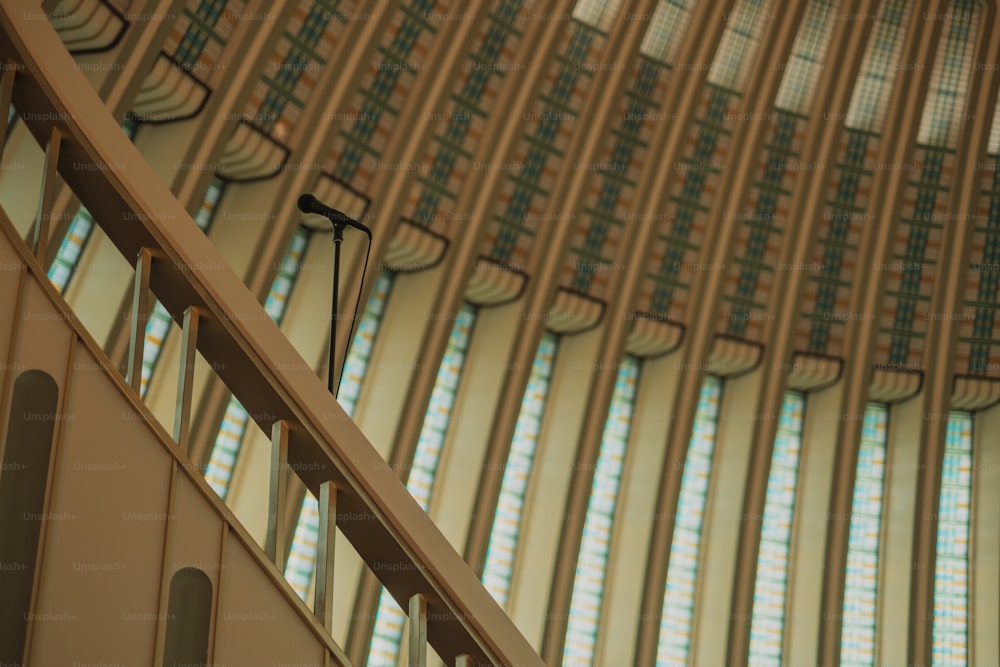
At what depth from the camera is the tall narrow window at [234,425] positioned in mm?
13133

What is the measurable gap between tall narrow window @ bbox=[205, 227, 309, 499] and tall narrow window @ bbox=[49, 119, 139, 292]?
2.13 m

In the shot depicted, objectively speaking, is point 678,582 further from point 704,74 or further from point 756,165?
point 704,74

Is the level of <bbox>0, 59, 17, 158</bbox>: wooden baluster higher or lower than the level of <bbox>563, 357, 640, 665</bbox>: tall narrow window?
higher

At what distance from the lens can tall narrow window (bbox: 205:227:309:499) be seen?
43.1ft

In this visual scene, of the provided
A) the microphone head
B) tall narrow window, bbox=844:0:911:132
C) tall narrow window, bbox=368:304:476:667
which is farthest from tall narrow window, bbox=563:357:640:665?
the microphone head

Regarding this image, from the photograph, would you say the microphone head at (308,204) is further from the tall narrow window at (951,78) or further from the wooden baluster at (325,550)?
the tall narrow window at (951,78)

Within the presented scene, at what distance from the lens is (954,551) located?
17750 millimetres

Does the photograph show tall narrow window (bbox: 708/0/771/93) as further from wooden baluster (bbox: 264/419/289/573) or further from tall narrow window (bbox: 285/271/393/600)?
wooden baluster (bbox: 264/419/289/573)

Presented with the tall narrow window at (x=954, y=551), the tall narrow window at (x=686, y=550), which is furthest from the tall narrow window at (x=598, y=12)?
the tall narrow window at (x=954, y=551)

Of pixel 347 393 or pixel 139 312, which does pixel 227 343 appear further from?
pixel 347 393

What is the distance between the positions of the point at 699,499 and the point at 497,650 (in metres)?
13.3

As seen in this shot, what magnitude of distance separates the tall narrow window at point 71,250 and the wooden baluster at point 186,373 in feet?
27.8

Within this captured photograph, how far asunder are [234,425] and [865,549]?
10403mm

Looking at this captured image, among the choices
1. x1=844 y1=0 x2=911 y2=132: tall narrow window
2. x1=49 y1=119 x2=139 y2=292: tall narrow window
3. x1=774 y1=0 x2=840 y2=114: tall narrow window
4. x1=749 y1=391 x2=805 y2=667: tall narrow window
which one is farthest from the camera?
x1=749 y1=391 x2=805 y2=667: tall narrow window
